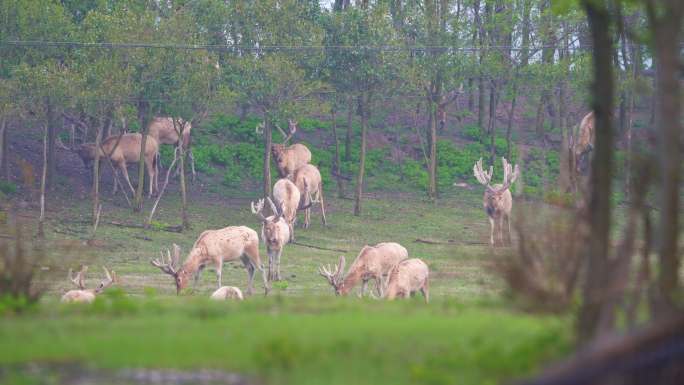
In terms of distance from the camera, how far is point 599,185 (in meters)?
7.42

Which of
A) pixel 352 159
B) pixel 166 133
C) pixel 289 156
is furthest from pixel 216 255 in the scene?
pixel 352 159

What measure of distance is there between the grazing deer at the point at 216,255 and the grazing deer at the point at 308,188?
8.25 m

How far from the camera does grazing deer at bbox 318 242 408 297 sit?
2167 cm

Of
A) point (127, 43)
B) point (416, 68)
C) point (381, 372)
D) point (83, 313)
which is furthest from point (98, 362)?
point (416, 68)

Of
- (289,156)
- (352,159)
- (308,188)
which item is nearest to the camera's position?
(308,188)

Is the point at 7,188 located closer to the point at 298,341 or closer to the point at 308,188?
the point at 308,188

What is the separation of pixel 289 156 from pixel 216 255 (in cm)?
1259

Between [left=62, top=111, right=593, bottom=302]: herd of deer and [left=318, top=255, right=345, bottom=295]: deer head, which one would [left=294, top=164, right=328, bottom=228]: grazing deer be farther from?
[left=318, top=255, right=345, bottom=295]: deer head

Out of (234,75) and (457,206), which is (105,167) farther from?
(457,206)

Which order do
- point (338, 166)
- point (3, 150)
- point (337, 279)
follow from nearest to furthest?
point (337, 279)
point (3, 150)
point (338, 166)

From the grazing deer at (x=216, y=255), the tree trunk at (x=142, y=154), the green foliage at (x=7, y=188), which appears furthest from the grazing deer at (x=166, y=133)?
the grazing deer at (x=216, y=255)

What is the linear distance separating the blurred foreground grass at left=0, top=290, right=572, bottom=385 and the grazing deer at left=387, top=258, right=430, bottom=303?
965 centimetres

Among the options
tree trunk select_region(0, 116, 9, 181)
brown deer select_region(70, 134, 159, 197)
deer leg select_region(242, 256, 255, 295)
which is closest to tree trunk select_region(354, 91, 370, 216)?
brown deer select_region(70, 134, 159, 197)

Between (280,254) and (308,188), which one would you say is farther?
(308,188)
